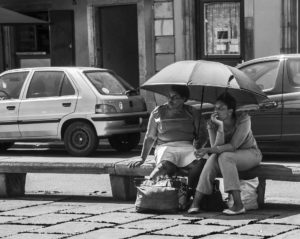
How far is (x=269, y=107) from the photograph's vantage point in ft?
43.3

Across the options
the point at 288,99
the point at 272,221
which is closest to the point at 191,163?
the point at 272,221

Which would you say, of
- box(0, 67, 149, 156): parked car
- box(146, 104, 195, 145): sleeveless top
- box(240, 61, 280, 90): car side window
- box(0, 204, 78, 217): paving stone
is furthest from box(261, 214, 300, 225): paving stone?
box(0, 67, 149, 156): parked car

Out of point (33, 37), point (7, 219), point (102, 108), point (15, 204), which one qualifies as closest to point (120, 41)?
point (33, 37)

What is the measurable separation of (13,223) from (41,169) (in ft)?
5.24

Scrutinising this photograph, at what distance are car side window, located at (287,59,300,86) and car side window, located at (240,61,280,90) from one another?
18cm

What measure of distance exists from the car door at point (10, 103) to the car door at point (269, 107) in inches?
153

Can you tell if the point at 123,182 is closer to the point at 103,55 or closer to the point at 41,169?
the point at 41,169

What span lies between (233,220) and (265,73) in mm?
5741

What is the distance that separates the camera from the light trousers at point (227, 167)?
337 inches

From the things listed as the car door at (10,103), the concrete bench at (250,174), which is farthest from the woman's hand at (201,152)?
the car door at (10,103)

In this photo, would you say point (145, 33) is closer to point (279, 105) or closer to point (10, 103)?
point (10, 103)

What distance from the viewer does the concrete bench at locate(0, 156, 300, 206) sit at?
28.8 feet

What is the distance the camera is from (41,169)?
10.0m

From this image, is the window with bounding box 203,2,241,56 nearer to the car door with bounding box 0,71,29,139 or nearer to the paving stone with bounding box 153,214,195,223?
the car door with bounding box 0,71,29,139
